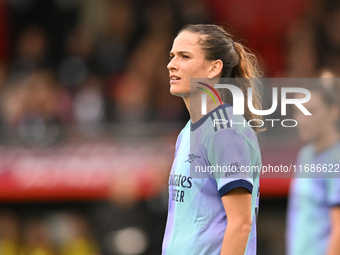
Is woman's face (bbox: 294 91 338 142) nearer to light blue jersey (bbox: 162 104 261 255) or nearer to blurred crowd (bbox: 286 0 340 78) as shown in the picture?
light blue jersey (bbox: 162 104 261 255)

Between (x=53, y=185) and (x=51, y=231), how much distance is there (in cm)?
73

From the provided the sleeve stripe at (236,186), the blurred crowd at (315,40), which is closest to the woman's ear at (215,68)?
the sleeve stripe at (236,186)

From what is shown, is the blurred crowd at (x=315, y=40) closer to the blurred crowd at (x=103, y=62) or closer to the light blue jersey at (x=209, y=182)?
the blurred crowd at (x=103, y=62)

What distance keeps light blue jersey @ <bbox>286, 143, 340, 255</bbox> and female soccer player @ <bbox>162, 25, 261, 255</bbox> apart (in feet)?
2.78

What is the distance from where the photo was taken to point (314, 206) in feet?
10.4

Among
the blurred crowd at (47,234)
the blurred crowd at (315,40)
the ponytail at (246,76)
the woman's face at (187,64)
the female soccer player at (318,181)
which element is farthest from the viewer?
the blurred crowd at (315,40)

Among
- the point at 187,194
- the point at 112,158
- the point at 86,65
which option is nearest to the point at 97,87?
the point at 86,65

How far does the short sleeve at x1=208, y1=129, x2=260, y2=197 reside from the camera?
2109mm

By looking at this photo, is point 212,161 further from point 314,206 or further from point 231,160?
point 314,206

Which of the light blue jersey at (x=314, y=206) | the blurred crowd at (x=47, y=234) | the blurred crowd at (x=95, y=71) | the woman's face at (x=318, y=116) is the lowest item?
the blurred crowd at (x=47, y=234)

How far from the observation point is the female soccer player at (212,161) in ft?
6.96

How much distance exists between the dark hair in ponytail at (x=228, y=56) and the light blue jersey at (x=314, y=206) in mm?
792

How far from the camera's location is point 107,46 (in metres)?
8.52

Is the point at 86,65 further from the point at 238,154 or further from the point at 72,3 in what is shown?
the point at 238,154
